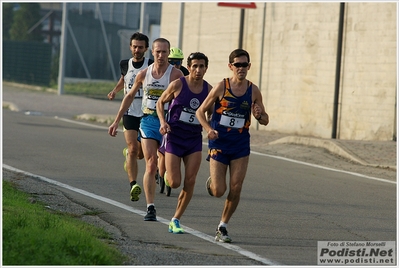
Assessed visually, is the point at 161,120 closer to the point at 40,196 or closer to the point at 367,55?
the point at 40,196

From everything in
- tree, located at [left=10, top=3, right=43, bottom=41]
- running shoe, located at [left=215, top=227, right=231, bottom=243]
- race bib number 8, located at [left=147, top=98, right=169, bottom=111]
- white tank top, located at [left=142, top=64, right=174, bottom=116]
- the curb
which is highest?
tree, located at [left=10, top=3, right=43, bottom=41]

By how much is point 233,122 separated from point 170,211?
226 centimetres

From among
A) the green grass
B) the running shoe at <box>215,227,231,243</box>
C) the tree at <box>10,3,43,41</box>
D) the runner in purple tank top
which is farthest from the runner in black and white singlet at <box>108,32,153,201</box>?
the tree at <box>10,3,43,41</box>

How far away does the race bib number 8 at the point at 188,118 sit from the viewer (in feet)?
34.0

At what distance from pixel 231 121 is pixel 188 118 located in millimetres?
599

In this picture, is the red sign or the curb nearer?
the curb

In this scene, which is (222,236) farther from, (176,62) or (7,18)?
(7,18)

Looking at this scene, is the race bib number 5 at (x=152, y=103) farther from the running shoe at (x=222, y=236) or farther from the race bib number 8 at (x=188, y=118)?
the running shoe at (x=222, y=236)

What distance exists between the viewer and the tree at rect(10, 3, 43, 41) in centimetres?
5919

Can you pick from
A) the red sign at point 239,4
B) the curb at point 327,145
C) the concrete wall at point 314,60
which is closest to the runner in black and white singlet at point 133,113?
the curb at point 327,145

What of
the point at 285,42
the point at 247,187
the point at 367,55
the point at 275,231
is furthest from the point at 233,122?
the point at 285,42

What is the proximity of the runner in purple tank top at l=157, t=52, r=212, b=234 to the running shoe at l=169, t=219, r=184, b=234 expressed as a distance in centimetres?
22

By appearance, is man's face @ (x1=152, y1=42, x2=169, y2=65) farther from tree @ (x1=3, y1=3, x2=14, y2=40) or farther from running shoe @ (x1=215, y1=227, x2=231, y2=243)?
tree @ (x1=3, y1=3, x2=14, y2=40)

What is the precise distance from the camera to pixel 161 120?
1041 centimetres
